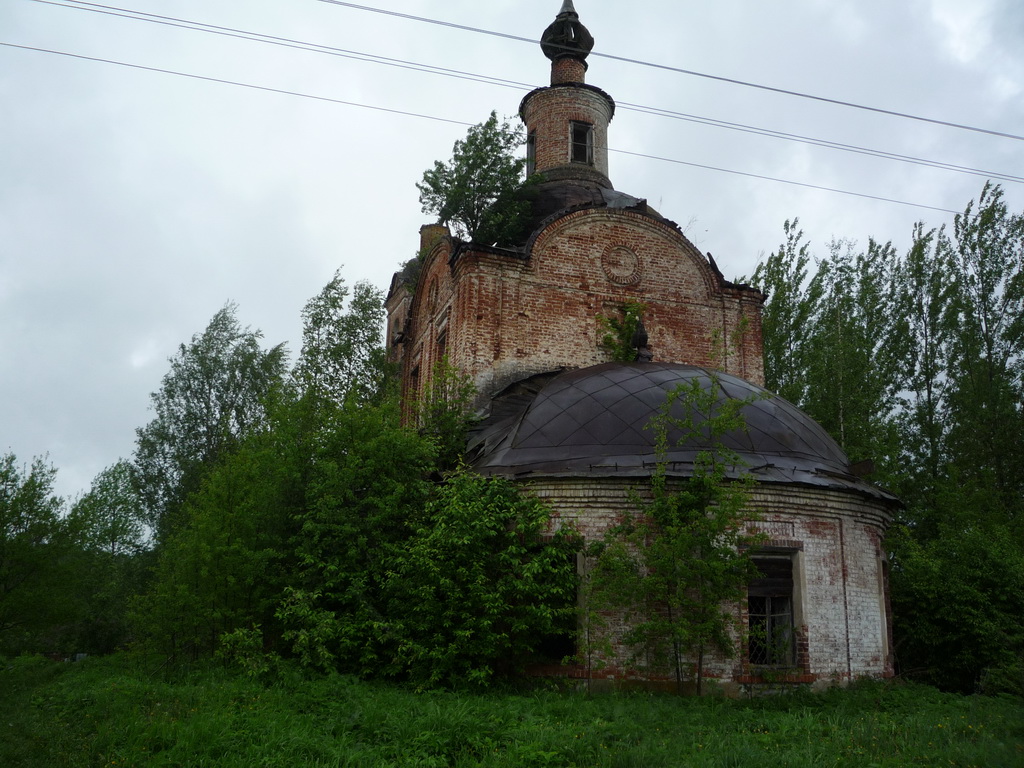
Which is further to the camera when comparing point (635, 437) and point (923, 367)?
point (923, 367)

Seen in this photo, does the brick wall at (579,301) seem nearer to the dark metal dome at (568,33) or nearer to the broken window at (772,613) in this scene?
the broken window at (772,613)

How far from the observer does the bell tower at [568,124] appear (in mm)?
17906

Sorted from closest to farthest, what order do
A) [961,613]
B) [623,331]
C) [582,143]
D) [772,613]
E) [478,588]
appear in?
[478,588], [772,613], [961,613], [623,331], [582,143]

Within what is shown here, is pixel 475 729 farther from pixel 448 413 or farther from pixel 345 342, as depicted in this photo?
pixel 345 342

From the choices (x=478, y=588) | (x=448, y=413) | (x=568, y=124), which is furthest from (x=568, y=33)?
(x=478, y=588)

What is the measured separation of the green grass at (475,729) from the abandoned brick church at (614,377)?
3.88ft

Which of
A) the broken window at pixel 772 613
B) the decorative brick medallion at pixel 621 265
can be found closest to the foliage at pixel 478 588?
the broken window at pixel 772 613

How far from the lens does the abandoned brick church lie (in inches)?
390

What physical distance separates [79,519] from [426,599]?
1278cm

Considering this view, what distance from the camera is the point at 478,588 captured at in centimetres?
897

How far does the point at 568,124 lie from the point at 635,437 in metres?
9.96

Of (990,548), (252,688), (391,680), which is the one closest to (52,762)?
(252,688)

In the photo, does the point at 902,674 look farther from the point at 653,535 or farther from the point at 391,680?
the point at 391,680

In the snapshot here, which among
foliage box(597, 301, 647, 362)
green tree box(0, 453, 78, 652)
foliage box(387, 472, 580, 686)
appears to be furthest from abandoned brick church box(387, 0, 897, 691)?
green tree box(0, 453, 78, 652)
